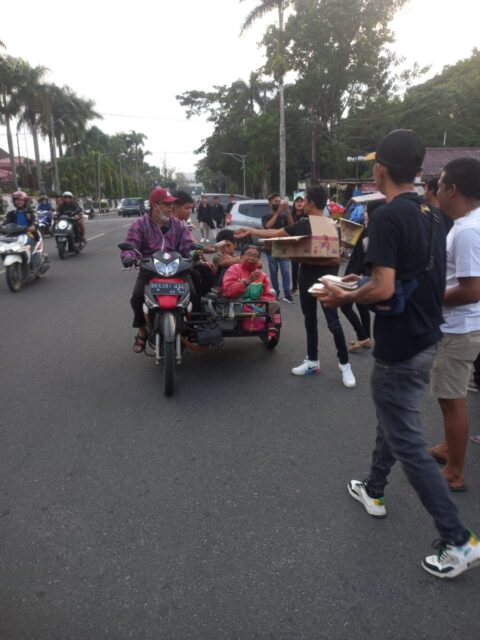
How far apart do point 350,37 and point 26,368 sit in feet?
112

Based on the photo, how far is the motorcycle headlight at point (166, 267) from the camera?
15.0 feet

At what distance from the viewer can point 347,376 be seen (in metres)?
4.64

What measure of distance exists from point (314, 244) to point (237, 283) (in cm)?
109

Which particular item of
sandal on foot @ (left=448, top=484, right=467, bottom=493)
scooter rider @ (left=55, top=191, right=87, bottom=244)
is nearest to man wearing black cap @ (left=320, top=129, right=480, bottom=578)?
sandal on foot @ (left=448, top=484, right=467, bottom=493)

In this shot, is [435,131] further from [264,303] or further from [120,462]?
[120,462]

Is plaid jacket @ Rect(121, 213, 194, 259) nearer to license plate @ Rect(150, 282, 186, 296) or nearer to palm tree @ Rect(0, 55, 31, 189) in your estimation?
license plate @ Rect(150, 282, 186, 296)

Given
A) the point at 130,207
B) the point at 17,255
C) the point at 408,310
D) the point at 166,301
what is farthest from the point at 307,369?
the point at 130,207

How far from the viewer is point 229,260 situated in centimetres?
555

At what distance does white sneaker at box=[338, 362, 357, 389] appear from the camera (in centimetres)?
458

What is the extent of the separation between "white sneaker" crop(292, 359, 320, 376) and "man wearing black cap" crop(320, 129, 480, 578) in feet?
8.28

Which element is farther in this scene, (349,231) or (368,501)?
(349,231)

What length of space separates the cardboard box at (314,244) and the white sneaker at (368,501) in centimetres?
203

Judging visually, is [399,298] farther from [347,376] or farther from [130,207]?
[130,207]

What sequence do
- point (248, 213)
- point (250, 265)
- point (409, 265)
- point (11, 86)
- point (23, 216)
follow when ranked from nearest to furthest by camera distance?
point (409, 265) < point (250, 265) < point (23, 216) < point (248, 213) < point (11, 86)
